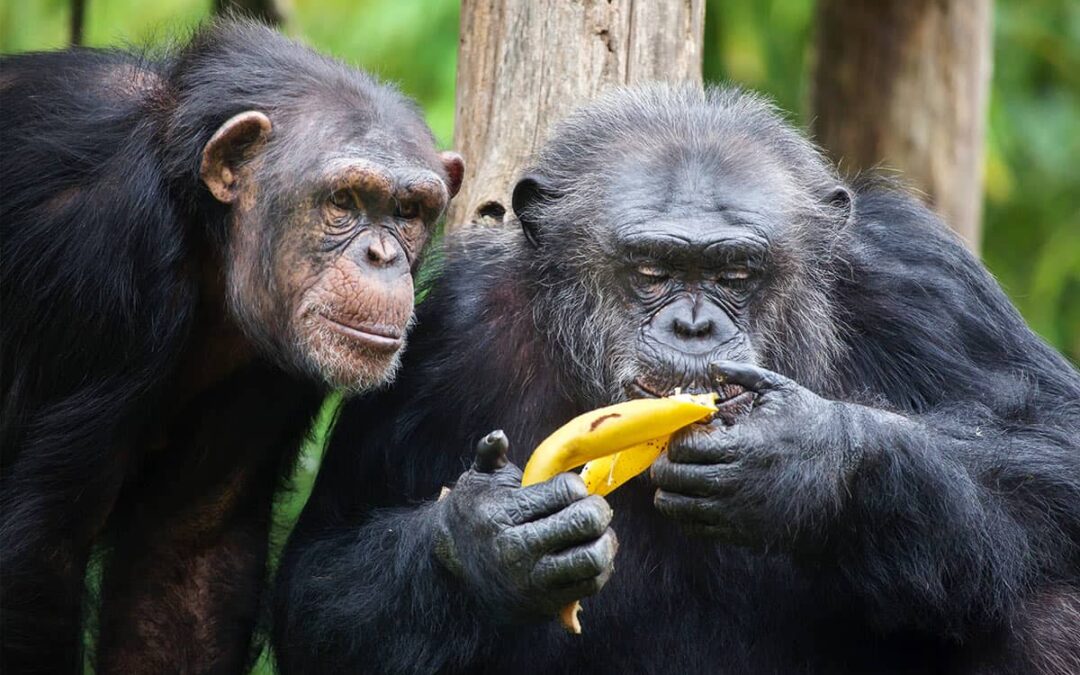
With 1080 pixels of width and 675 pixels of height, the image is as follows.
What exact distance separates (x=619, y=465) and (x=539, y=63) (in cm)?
244

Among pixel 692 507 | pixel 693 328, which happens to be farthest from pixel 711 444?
pixel 693 328

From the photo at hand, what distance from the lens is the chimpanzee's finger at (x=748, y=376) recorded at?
5414 mm

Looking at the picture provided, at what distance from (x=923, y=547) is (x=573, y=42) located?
285 cm

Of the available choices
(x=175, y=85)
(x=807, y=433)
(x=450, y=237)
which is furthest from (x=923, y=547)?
(x=175, y=85)

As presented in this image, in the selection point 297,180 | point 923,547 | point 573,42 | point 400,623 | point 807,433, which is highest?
point 573,42

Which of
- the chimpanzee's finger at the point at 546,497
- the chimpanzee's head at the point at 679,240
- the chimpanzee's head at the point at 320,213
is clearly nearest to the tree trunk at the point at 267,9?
the chimpanzee's head at the point at 320,213

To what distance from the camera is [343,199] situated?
6262 mm

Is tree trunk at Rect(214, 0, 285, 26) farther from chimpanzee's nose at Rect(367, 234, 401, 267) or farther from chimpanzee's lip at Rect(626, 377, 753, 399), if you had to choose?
chimpanzee's lip at Rect(626, 377, 753, 399)

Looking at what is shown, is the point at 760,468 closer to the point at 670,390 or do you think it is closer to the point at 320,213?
the point at 670,390

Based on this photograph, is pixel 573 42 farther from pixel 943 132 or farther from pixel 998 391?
pixel 943 132

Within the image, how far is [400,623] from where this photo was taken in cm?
601

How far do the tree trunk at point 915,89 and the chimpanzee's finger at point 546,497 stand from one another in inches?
248

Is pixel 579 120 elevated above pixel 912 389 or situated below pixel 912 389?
above

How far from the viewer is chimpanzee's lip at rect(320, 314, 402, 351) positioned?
602 centimetres
